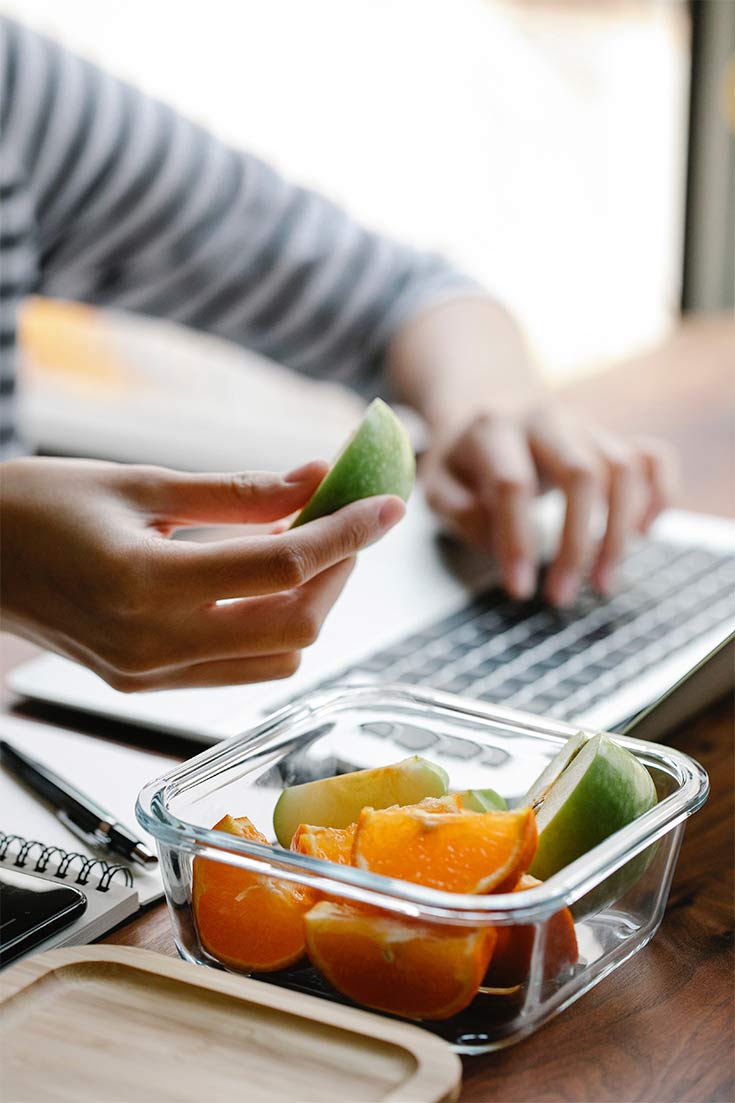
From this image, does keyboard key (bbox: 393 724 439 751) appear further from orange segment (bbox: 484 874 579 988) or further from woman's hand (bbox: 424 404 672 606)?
woman's hand (bbox: 424 404 672 606)

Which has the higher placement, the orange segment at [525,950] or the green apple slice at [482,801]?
the green apple slice at [482,801]

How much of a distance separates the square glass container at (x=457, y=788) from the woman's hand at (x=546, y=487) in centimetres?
37

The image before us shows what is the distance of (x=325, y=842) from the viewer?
504mm

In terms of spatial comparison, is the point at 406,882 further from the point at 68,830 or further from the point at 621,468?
the point at 621,468

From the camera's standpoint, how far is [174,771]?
0.55 meters

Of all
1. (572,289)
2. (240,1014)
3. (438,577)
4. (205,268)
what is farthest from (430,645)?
(572,289)

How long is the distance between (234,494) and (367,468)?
2.6 inches

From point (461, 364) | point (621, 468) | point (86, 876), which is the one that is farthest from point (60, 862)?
point (461, 364)

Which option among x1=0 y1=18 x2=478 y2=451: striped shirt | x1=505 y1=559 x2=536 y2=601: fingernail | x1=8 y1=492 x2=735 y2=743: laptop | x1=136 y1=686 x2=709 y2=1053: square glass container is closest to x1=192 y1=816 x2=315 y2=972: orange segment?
x1=136 y1=686 x2=709 y2=1053: square glass container

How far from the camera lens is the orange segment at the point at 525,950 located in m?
0.46

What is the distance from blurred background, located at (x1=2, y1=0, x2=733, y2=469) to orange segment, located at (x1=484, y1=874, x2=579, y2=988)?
6.28 feet

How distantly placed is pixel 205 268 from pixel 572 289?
6.98 ft

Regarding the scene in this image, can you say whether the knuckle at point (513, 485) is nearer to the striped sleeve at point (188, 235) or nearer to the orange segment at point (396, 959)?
the striped sleeve at point (188, 235)

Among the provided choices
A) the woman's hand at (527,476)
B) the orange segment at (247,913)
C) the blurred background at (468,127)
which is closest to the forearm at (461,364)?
the woman's hand at (527,476)
